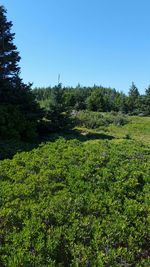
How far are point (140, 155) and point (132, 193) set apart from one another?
4.01m

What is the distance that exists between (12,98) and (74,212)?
416 inches

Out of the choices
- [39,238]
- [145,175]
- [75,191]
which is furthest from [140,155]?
[39,238]

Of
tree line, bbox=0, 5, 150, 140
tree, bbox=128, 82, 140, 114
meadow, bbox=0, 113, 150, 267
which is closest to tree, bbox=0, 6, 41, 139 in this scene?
tree line, bbox=0, 5, 150, 140

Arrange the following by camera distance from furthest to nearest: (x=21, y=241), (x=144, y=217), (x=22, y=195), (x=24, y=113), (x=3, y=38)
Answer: (x=3, y=38)
(x=24, y=113)
(x=22, y=195)
(x=144, y=217)
(x=21, y=241)

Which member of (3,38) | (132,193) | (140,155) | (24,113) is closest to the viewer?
(132,193)

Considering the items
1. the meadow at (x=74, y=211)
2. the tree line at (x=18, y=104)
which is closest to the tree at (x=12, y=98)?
the tree line at (x=18, y=104)

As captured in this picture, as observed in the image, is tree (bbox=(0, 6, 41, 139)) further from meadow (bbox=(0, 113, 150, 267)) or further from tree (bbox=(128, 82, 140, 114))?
tree (bbox=(128, 82, 140, 114))

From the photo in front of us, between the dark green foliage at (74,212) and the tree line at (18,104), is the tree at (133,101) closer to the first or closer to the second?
the tree line at (18,104)

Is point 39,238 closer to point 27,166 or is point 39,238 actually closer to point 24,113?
point 27,166

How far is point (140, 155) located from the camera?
1179 centimetres

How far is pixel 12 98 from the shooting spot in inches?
637

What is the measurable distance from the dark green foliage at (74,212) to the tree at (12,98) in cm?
451

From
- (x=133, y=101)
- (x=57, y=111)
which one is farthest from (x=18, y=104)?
(x=133, y=101)

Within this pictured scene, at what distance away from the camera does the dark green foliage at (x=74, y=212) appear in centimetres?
550
